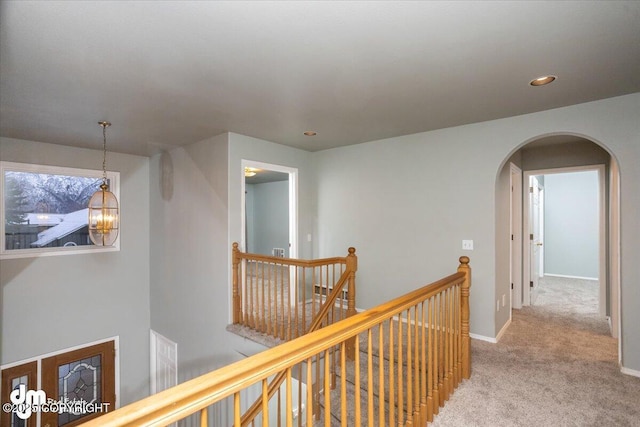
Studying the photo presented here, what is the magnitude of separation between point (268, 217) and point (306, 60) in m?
6.41

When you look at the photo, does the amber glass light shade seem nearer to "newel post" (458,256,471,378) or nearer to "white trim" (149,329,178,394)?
"white trim" (149,329,178,394)

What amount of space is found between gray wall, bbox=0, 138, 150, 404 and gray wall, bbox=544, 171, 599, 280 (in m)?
8.43

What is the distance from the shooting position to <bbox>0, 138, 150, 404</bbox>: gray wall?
4098 millimetres

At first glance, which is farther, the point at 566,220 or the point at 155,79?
the point at 566,220

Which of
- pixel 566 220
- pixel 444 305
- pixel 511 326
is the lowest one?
pixel 511 326

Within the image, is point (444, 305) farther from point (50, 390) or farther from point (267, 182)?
point (267, 182)

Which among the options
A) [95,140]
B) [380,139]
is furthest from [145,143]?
[380,139]

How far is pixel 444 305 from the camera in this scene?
2348 millimetres

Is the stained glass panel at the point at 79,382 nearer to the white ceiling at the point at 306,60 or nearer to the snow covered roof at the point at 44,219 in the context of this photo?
the snow covered roof at the point at 44,219

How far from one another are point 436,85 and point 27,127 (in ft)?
14.5

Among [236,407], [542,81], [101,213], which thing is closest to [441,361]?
[236,407]

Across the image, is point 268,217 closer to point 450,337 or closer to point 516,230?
point 516,230

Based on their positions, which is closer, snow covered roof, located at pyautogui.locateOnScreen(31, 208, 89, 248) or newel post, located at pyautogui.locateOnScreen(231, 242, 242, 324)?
newel post, located at pyautogui.locateOnScreen(231, 242, 242, 324)

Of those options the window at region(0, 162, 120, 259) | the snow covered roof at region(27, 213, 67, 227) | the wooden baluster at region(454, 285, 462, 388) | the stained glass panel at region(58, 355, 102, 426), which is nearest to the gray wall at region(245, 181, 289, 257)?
the window at region(0, 162, 120, 259)
